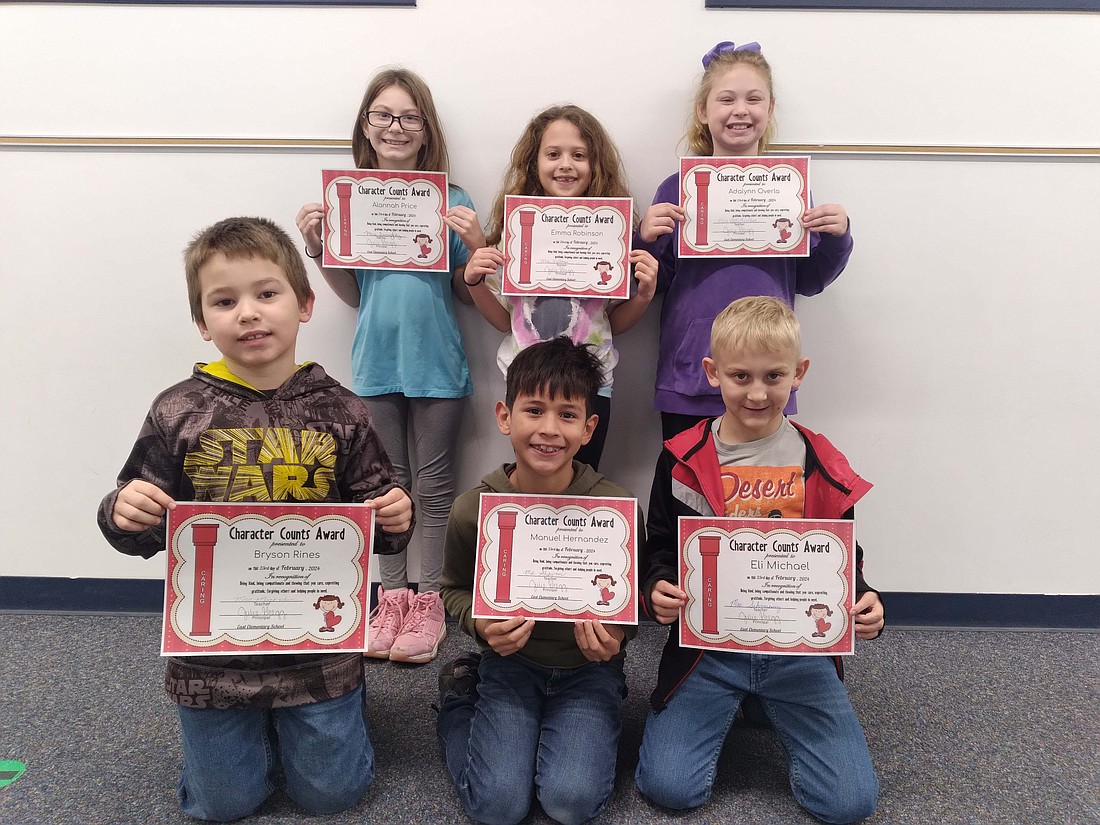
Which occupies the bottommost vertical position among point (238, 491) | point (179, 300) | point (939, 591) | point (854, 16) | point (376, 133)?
point (939, 591)

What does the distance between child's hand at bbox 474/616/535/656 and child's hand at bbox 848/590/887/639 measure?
2.18ft

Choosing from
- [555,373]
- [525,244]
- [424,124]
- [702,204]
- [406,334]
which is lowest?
[555,373]

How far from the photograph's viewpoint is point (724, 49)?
1867 millimetres

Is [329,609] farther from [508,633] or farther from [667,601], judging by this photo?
[667,601]

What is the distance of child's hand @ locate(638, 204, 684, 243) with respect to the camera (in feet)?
5.68

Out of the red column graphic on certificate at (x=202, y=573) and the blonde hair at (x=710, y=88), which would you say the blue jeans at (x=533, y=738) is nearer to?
the red column graphic on certificate at (x=202, y=573)

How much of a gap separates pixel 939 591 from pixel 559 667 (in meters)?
1.46

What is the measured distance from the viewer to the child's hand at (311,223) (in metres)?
1.81

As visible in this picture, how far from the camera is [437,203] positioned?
1826 mm

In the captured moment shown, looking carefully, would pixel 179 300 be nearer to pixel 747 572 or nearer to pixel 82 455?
pixel 82 455

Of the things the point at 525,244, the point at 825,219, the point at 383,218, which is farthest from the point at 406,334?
the point at 825,219

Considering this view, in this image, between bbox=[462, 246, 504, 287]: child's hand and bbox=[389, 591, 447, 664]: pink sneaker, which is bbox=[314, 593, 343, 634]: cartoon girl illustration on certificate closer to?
bbox=[389, 591, 447, 664]: pink sneaker

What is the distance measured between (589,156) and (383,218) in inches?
23.6

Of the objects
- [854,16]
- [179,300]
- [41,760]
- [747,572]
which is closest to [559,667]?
[747,572]
